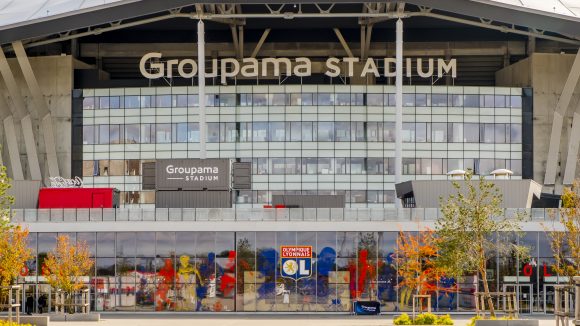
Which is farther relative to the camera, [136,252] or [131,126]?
[131,126]

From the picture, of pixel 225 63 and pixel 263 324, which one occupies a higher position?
pixel 225 63

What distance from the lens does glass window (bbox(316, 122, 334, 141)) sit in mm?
123562

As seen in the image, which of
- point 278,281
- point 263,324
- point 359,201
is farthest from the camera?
point 359,201

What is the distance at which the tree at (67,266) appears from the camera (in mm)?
83488

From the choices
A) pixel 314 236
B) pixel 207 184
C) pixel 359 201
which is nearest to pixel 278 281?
pixel 314 236

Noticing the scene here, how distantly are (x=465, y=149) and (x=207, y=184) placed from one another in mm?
35928

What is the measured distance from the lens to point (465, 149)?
124m

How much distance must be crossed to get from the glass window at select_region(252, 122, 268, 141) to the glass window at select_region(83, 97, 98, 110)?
1592cm

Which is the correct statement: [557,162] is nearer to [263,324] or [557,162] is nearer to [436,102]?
[436,102]

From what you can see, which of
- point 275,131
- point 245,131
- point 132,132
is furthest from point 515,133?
point 132,132

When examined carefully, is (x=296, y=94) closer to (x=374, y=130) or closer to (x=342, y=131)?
(x=342, y=131)

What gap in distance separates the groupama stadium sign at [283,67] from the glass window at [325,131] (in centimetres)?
→ 490

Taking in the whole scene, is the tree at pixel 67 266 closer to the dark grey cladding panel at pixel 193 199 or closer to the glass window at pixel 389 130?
the dark grey cladding panel at pixel 193 199

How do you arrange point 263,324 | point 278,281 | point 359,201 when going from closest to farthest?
point 263,324 → point 278,281 → point 359,201
